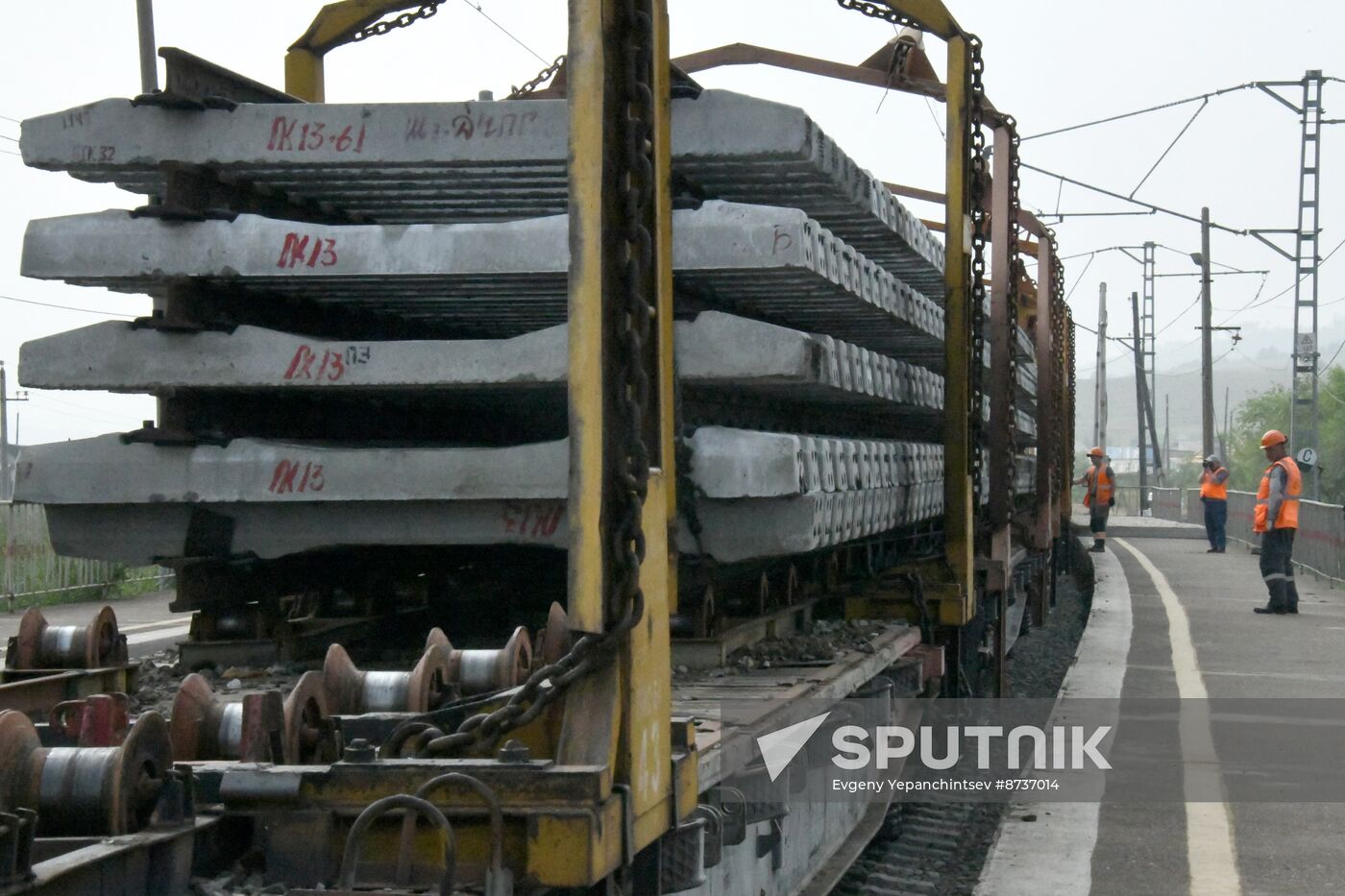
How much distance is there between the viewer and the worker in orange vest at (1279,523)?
54.2 feet

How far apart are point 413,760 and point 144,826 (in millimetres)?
465

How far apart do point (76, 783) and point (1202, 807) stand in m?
5.99

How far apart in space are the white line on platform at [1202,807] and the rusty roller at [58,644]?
13.4ft

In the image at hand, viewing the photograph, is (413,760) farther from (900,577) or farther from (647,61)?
(900,577)

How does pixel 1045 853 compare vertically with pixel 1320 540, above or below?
below

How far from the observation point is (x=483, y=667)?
12.9 ft

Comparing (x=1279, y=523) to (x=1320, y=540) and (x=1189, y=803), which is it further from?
(x=1189, y=803)

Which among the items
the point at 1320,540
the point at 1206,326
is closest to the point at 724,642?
the point at 1320,540

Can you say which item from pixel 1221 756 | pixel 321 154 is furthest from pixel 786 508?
pixel 1221 756

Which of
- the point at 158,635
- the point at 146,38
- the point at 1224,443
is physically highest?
the point at 146,38

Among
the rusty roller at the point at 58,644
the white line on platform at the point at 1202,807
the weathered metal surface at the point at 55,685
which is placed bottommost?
the white line on platform at the point at 1202,807

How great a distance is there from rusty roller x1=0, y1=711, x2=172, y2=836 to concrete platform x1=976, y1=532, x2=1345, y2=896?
4223 millimetres

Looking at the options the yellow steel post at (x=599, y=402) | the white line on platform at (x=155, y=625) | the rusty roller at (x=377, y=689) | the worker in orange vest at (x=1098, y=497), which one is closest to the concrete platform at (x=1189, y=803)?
the rusty roller at (x=377, y=689)

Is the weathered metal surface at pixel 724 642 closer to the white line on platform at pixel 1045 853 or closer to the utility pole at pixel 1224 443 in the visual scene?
the white line on platform at pixel 1045 853
